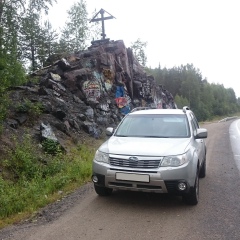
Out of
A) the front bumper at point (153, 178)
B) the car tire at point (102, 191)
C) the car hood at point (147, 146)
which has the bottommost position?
the car tire at point (102, 191)

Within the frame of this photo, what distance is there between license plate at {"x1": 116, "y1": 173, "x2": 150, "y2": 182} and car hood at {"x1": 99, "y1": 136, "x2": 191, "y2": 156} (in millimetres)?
358

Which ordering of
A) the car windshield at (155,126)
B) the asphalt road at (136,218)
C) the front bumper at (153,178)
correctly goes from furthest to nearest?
the car windshield at (155,126)
the front bumper at (153,178)
the asphalt road at (136,218)

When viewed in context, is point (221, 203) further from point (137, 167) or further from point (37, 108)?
point (37, 108)

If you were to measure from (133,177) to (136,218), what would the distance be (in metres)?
0.66

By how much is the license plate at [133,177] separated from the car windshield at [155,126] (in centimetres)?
126

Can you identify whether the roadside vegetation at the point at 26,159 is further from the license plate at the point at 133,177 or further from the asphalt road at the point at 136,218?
the license plate at the point at 133,177

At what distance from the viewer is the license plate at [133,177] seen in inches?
186

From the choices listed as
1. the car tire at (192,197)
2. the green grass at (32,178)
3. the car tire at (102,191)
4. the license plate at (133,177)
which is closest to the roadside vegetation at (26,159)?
the green grass at (32,178)

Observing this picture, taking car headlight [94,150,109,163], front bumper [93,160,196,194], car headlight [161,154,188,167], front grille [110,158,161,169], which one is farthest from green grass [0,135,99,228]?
car headlight [161,154,188,167]

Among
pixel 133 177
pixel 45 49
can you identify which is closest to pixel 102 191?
pixel 133 177

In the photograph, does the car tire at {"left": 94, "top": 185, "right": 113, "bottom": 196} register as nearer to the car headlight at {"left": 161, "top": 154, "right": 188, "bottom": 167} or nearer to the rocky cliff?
the car headlight at {"left": 161, "top": 154, "right": 188, "bottom": 167}

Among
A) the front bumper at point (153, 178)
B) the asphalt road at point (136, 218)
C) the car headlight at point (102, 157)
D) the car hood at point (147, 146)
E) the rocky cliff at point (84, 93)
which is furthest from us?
the rocky cliff at point (84, 93)

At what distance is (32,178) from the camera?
719cm

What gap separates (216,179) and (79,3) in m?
33.3
